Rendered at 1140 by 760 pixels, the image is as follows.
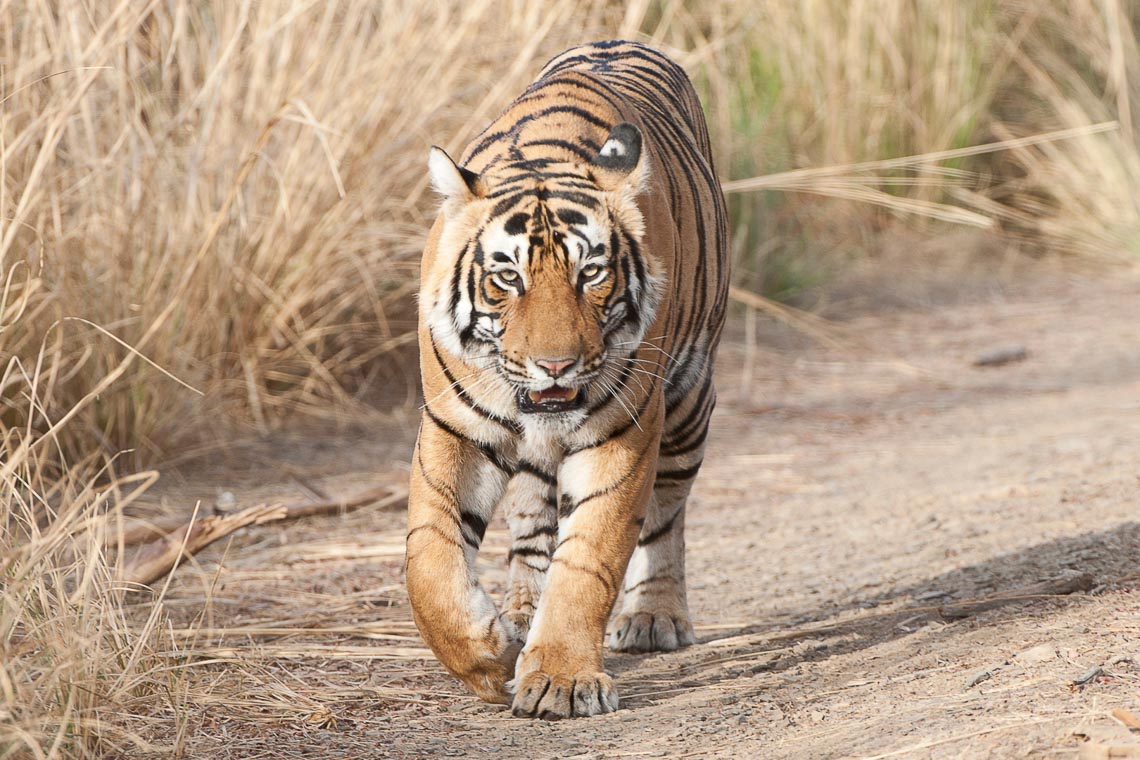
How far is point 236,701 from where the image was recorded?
2.81 m

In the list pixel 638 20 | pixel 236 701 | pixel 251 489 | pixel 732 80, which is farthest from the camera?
pixel 732 80

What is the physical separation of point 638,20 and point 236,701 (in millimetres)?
4130

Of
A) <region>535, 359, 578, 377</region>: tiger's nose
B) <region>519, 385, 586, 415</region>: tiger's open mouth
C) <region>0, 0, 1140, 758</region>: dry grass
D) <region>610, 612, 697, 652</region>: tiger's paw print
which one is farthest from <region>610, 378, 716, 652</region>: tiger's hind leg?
<region>535, 359, 578, 377</region>: tiger's nose

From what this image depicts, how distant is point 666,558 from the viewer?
365cm

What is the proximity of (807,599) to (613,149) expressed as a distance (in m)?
1.56

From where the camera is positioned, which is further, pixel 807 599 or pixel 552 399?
pixel 807 599

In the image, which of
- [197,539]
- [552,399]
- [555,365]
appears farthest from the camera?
[197,539]

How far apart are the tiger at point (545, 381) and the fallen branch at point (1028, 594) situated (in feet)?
3.03

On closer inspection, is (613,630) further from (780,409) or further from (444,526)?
(780,409)

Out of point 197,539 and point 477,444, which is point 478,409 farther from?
point 197,539

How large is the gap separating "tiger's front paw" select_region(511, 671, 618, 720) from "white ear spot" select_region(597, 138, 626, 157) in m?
1.11

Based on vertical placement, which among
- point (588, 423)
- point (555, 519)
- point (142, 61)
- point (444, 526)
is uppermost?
point (142, 61)

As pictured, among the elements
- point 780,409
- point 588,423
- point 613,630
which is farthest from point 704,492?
point 588,423

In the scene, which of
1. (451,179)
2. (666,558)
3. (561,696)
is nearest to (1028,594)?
(666,558)
